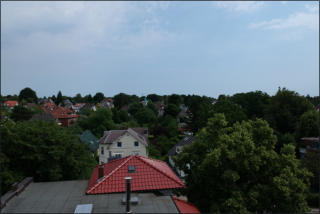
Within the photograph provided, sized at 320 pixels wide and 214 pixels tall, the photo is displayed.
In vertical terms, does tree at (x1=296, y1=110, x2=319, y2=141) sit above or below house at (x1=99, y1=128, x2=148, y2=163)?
above

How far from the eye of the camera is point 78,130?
149 ft

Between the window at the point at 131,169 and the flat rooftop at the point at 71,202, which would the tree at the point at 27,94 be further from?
the flat rooftop at the point at 71,202

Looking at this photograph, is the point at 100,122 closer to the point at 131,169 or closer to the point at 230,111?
the point at 230,111

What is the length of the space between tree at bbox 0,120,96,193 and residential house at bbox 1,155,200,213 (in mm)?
1195

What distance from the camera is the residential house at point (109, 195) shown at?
9.55 meters

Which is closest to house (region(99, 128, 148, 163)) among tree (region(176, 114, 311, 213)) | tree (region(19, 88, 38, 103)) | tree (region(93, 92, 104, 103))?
tree (region(176, 114, 311, 213))

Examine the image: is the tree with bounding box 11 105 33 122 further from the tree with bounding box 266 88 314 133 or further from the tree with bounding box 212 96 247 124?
the tree with bounding box 266 88 314 133

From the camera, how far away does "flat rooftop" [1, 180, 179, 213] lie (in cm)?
948

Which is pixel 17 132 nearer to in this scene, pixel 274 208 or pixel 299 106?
pixel 274 208

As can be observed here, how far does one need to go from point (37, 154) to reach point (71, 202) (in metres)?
4.82

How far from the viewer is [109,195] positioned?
1115 centimetres

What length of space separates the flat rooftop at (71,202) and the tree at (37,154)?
1.92 m

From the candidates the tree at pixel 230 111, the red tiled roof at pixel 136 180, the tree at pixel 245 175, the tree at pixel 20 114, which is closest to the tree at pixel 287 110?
the tree at pixel 230 111

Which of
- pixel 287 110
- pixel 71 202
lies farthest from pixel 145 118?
pixel 71 202
